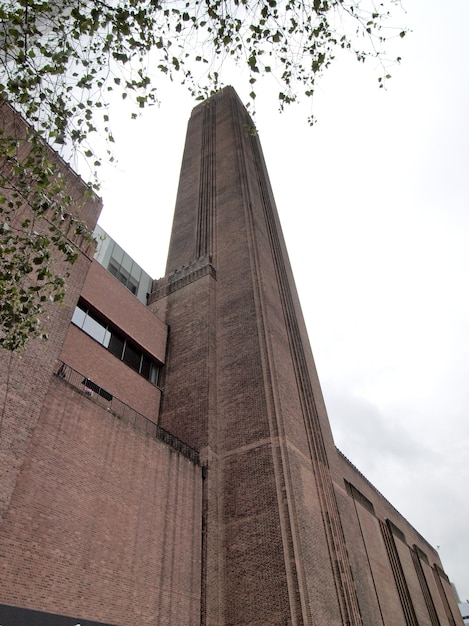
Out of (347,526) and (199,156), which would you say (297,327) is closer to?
(347,526)

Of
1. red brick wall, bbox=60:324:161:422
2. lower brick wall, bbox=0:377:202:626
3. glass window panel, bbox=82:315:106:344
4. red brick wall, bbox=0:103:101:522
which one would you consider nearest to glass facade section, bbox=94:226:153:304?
glass window panel, bbox=82:315:106:344

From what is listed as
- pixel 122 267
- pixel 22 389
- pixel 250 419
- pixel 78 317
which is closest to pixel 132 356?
pixel 78 317

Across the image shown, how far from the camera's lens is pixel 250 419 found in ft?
55.7

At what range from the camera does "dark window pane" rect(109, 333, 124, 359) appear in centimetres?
1797

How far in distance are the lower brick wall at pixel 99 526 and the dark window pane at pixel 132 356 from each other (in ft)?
16.6

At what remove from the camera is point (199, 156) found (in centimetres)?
3609

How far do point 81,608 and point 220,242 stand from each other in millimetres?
19913

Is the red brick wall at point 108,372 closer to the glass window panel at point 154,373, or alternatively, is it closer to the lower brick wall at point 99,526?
the glass window panel at point 154,373

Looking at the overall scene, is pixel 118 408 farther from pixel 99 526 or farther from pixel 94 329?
pixel 99 526

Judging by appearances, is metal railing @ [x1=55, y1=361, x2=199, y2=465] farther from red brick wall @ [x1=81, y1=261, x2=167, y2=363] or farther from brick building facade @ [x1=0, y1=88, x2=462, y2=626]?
red brick wall @ [x1=81, y1=261, x2=167, y2=363]

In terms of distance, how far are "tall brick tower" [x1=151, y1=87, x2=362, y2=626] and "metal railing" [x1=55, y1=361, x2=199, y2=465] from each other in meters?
0.77

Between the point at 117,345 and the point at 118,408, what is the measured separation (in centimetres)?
415

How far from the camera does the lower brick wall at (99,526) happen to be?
952 cm

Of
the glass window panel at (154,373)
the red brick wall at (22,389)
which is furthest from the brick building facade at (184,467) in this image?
the glass window panel at (154,373)
